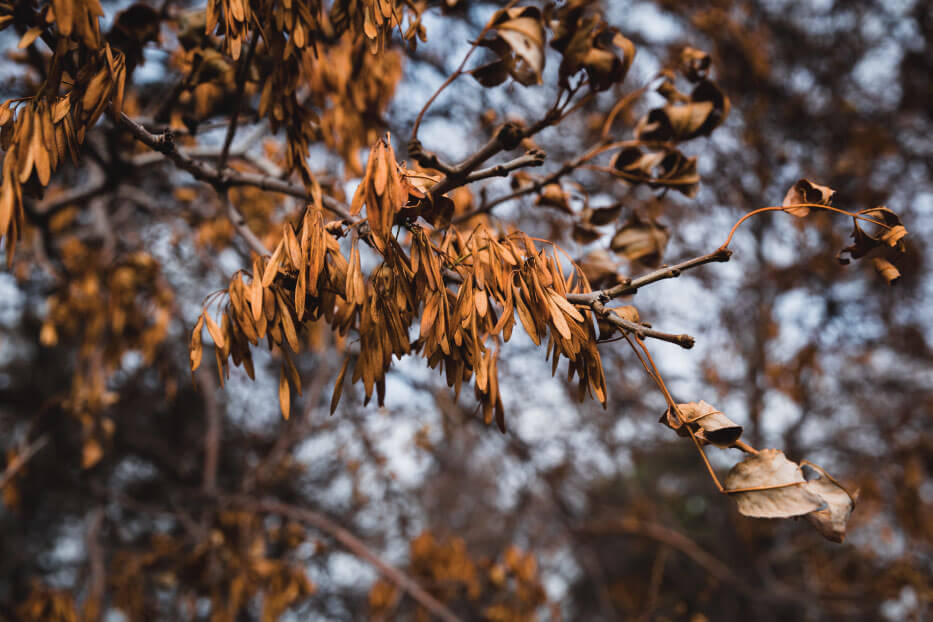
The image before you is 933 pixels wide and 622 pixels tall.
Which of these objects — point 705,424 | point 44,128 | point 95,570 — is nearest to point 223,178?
point 44,128

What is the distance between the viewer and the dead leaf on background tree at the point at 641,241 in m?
1.57

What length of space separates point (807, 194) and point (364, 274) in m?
2.48

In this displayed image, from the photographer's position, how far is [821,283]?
14.7ft

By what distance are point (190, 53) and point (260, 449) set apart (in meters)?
3.09

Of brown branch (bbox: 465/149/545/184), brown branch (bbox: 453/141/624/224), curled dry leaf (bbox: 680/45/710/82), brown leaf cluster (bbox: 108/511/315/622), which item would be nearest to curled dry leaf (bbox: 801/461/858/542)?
brown branch (bbox: 465/149/545/184)

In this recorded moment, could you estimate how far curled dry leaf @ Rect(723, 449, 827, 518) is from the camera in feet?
2.92

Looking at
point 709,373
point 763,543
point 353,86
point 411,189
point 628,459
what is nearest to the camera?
point 411,189

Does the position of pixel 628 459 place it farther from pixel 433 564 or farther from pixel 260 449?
pixel 260 449

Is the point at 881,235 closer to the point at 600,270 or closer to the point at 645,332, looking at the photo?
the point at 645,332

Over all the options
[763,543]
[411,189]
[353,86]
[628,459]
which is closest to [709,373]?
[628,459]

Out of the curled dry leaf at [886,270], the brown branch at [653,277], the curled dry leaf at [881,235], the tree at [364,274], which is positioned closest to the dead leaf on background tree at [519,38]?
the tree at [364,274]

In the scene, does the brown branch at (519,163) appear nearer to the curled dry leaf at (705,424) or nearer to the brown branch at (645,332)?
the brown branch at (645,332)

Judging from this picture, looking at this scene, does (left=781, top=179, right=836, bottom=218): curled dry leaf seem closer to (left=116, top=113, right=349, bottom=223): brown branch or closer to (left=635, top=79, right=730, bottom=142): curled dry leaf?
(left=635, top=79, right=730, bottom=142): curled dry leaf

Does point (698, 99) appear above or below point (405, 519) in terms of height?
above
